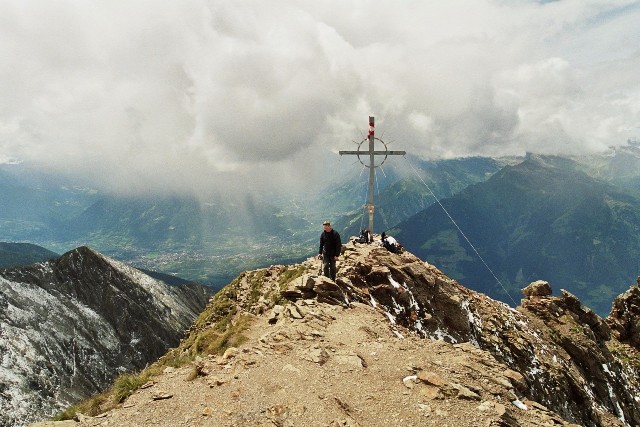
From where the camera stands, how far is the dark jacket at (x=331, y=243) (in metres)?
22.2

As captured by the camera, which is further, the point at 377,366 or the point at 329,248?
the point at 329,248

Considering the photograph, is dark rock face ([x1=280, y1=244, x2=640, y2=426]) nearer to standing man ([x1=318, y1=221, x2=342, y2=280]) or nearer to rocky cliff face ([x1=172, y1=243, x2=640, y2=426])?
rocky cliff face ([x1=172, y1=243, x2=640, y2=426])

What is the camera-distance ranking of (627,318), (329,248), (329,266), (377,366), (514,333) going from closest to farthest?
(377,366), (329,248), (329,266), (514,333), (627,318)

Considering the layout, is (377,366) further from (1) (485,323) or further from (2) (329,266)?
(1) (485,323)

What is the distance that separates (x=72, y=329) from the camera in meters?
137

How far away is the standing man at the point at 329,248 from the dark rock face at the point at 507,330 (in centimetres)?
99

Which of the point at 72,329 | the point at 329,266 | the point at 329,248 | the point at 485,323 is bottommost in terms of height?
the point at 72,329

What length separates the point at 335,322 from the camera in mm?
18125

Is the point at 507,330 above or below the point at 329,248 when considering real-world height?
below

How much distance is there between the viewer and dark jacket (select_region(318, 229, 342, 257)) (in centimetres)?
2223

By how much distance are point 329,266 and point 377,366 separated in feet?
33.0

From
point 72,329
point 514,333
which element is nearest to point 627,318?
point 514,333

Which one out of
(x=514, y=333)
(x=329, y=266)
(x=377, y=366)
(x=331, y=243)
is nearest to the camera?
(x=377, y=366)

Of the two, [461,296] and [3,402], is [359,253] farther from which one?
[3,402]
